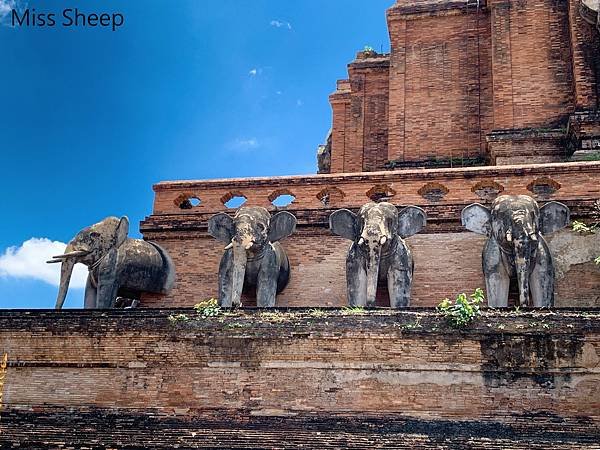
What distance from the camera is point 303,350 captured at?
33.4 feet

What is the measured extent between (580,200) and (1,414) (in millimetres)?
9886

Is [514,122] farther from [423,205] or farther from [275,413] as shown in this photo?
[275,413]


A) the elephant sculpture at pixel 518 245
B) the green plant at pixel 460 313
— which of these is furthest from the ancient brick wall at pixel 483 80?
the green plant at pixel 460 313

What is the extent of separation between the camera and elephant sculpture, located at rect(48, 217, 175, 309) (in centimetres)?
1340

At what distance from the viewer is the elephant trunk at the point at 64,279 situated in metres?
13.2

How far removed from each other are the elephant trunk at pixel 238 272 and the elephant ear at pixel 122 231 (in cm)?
222

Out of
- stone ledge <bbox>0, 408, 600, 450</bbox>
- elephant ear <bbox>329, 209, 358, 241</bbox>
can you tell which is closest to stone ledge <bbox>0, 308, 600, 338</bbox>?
stone ledge <bbox>0, 408, 600, 450</bbox>

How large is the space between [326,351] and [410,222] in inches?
140

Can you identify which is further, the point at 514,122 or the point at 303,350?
the point at 514,122

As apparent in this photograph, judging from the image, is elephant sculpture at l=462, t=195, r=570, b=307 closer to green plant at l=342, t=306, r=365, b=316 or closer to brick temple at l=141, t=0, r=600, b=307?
brick temple at l=141, t=0, r=600, b=307

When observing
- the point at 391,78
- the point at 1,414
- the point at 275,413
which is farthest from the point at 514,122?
the point at 1,414

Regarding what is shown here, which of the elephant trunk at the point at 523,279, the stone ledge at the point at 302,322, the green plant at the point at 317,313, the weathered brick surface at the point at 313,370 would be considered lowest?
the weathered brick surface at the point at 313,370

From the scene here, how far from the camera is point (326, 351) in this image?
10.1 metres

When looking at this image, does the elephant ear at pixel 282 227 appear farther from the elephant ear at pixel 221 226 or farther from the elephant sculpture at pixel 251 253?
the elephant ear at pixel 221 226
